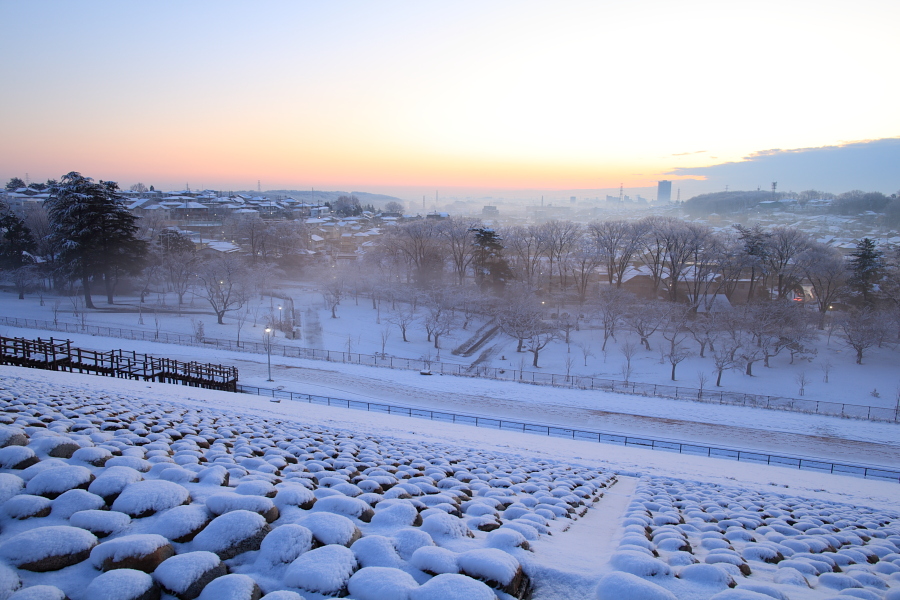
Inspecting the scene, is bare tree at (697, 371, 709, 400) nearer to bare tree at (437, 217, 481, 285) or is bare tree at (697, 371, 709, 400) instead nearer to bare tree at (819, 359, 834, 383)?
bare tree at (819, 359, 834, 383)

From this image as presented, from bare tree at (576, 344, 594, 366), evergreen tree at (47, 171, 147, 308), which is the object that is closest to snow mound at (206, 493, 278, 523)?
bare tree at (576, 344, 594, 366)

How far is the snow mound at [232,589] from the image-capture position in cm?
294

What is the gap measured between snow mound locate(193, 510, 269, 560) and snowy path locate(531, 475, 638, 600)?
91.2 inches

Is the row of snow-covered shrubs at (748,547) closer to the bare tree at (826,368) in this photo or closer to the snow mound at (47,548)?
the snow mound at (47,548)

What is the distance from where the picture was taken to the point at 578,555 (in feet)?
15.4

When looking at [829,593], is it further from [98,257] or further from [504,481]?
[98,257]

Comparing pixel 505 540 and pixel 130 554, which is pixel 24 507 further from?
pixel 505 540

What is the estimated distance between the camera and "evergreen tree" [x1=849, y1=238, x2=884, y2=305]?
41.2 metres

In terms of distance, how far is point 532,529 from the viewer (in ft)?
18.4

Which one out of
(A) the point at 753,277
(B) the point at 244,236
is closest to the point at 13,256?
(B) the point at 244,236

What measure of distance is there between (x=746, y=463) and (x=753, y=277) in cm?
3717

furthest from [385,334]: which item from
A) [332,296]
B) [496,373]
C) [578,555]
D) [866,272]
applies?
[866,272]

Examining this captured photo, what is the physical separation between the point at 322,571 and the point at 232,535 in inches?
40.3

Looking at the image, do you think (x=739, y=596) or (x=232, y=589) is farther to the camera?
(x=739, y=596)
